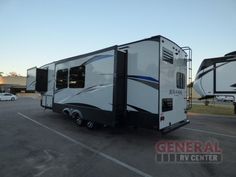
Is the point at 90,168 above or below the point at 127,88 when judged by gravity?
below

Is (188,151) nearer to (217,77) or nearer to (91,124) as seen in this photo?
(91,124)

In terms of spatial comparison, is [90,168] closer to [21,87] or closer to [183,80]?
[183,80]

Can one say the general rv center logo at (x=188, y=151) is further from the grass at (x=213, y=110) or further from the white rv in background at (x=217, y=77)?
the grass at (x=213, y=110)

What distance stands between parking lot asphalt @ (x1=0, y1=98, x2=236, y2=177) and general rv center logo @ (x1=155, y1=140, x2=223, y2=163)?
178 mm

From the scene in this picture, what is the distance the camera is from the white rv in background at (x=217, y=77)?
10688 mm

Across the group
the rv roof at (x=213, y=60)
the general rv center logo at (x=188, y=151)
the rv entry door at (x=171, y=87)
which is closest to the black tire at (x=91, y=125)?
the general rv center logo at (x=188, y=151)

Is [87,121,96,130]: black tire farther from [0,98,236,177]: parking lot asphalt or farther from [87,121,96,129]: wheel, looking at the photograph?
[0,98,236,177]: parking lot asphalt

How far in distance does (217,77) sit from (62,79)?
8.29m

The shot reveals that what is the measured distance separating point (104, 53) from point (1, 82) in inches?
1996

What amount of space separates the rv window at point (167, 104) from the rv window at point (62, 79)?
5021mm

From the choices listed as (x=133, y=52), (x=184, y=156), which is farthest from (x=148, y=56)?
(x=184, y=156)

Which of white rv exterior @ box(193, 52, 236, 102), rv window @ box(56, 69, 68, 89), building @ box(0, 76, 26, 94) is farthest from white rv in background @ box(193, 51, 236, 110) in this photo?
building @ box(0, 76, 26, 94)

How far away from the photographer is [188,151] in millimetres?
6047

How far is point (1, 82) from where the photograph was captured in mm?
49750
